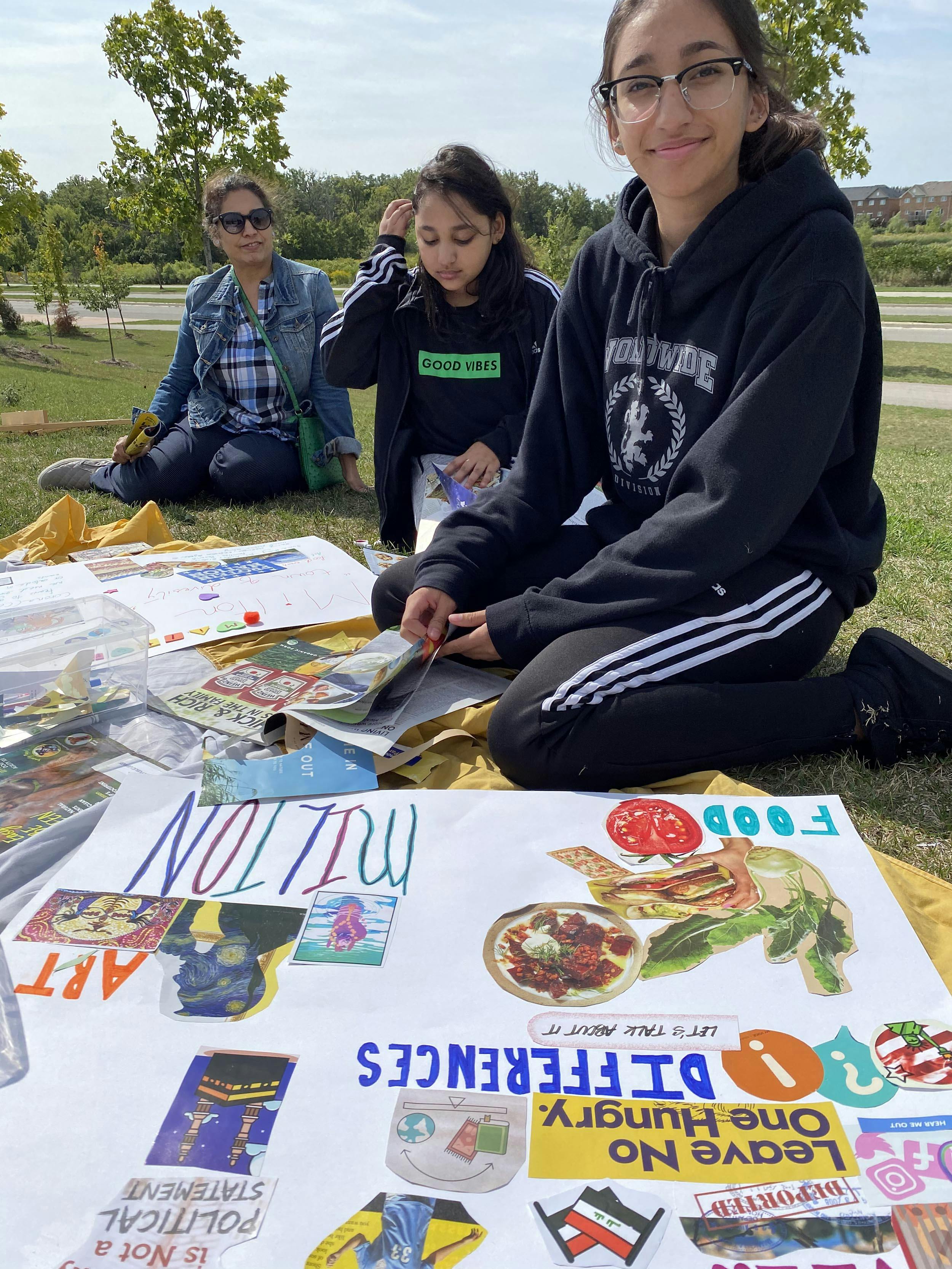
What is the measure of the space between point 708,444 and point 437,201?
5.25ft

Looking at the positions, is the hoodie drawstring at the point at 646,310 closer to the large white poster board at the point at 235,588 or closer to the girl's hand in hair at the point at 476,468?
the large white poster board at the point at 235,588

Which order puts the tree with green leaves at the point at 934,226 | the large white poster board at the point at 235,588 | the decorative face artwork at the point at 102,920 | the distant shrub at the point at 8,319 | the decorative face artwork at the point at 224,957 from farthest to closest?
the tree with green leaves at the point at 934,226 → the distant shrub at the point at 8,319 → the large white poster board at the point at 235,588 → the decorative face artwork at the point at 102,920 → the decorative face artwork at the point at 224,957

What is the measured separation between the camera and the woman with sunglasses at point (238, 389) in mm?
3846

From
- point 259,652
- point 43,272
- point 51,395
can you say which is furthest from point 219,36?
point 259,652

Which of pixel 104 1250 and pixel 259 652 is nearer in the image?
pixel 104 1250

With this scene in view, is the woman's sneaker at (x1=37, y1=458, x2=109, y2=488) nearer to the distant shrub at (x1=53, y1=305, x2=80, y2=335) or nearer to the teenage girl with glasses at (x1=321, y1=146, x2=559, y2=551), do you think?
the teenage girl with glasses at (x1=321, y1=146, x2=559, y2=551)

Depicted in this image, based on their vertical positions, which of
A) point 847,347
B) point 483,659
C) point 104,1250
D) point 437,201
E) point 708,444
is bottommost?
point 104,1250

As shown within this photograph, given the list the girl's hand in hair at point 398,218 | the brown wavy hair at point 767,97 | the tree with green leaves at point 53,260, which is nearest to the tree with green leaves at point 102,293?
the tree with green leaves at point 53,260

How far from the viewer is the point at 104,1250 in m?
0.84

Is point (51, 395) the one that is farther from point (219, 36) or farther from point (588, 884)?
point (588, 884)

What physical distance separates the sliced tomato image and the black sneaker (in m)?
0.49

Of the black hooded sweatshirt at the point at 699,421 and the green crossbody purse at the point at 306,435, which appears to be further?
the green crossbody purse at the point at 306,435

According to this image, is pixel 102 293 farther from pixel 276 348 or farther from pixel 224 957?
pixel 224 957

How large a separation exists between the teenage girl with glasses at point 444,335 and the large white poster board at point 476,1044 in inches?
70.1
